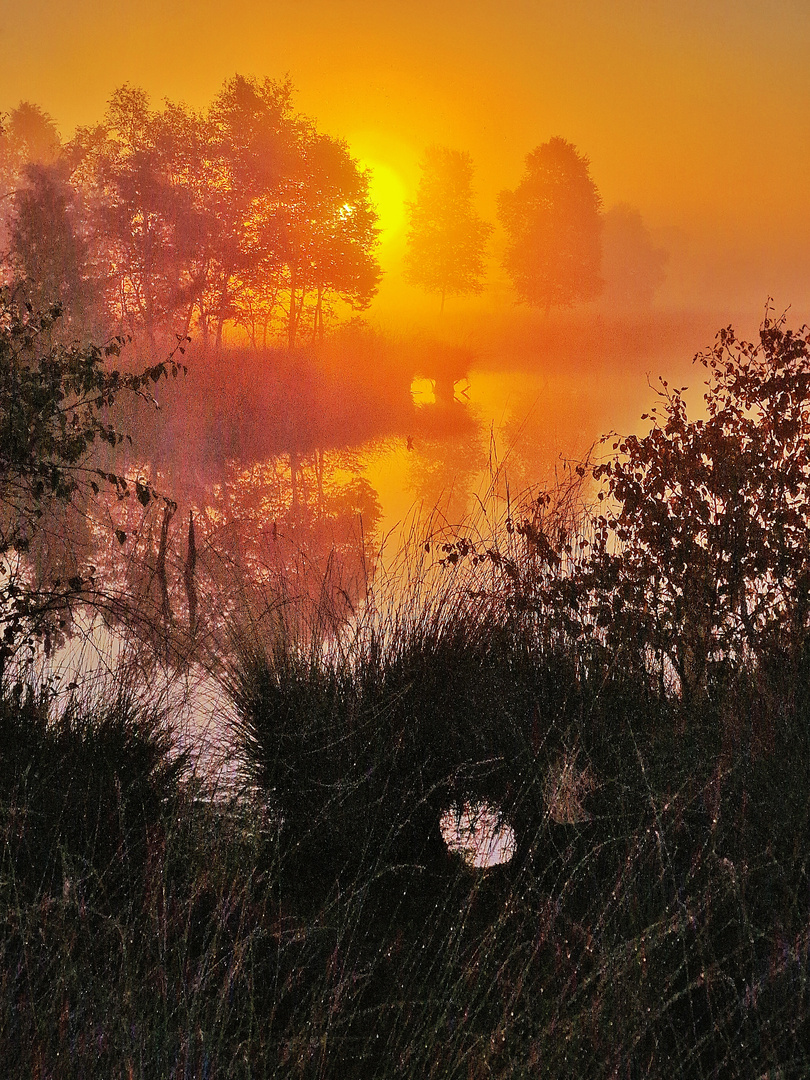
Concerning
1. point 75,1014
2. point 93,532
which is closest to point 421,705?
point 75,1014

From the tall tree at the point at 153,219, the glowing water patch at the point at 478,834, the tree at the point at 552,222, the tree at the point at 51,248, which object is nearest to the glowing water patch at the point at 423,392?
the tall tree at the point at 153,219

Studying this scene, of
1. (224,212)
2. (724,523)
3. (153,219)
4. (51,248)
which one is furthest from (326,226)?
(724,523)

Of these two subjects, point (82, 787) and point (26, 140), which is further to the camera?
point (26, 140)

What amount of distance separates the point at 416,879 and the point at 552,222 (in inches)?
1856

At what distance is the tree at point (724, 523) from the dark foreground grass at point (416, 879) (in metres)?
0.31

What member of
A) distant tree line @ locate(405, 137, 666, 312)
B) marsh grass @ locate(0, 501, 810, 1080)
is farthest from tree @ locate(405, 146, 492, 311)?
marsh grass @ locate(0, 501, 810, 1080)

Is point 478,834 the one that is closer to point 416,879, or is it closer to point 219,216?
point 416,879

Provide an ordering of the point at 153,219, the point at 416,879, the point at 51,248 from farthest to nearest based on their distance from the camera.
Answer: the point at 153,219 → the point at 51,248 → the point at 416,879

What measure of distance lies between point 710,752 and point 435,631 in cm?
180

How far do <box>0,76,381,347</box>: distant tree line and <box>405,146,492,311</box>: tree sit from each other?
13625 mm

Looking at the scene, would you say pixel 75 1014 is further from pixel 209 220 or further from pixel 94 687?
pixel 209 220

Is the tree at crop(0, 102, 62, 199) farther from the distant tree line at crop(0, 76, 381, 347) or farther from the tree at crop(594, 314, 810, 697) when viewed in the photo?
the tree at crop(594, 314, 810, 697)

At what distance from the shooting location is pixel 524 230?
158ft

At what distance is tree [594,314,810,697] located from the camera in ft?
17.7
